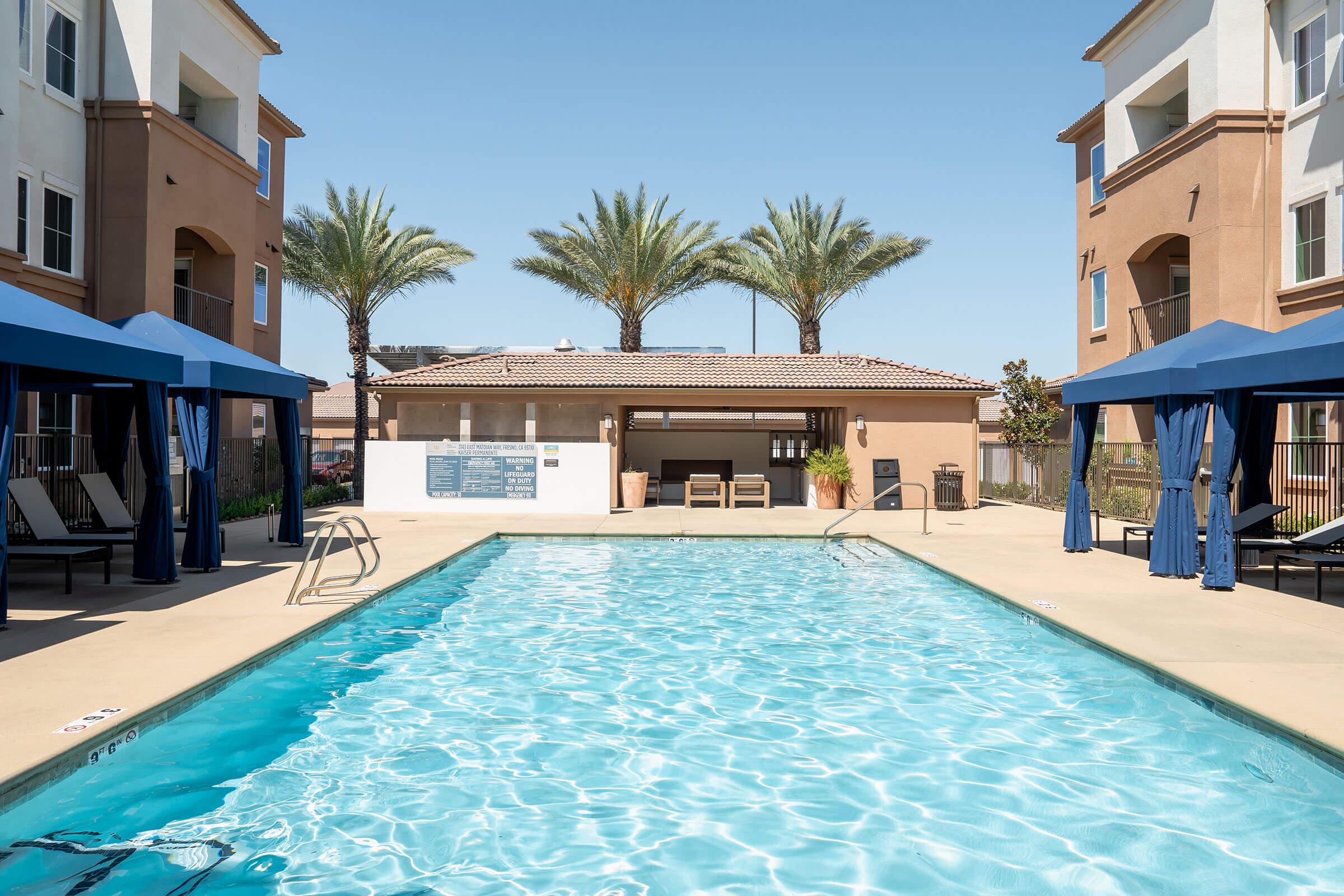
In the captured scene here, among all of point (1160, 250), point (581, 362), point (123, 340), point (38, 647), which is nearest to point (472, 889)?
point (38, 647)

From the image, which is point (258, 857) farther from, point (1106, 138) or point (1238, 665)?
point (1106, 138)

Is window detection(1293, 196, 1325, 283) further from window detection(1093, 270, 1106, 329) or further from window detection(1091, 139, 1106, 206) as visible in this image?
window detection(1091, 139, 1106, 206)

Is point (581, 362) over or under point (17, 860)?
over

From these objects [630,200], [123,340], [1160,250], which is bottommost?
[123,340]

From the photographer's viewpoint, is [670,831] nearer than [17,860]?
No

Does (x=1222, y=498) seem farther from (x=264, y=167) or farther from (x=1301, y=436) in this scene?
(x=264, y=167)

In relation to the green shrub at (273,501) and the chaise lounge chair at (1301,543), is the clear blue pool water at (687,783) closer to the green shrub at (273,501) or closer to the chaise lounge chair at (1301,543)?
the chaise lounge chair at (1301,543)

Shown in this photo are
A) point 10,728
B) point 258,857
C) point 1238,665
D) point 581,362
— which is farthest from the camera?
point 581,362

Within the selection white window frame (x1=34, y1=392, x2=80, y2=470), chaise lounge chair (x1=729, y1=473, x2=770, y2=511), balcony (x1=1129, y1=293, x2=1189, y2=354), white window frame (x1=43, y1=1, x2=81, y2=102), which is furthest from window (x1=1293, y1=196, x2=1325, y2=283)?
white window frame (x1=43, y1=1, x2=81, y2=102)

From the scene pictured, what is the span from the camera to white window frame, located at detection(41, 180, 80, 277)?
50.8 feet

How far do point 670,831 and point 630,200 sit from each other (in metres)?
24.7

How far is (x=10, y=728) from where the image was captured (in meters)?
4.84

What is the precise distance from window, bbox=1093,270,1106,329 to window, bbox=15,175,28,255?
24.9 m

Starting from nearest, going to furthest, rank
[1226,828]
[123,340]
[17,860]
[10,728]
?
1. [17,860]
2. [1226,828]
3. [10,728]
4. [123,340]
